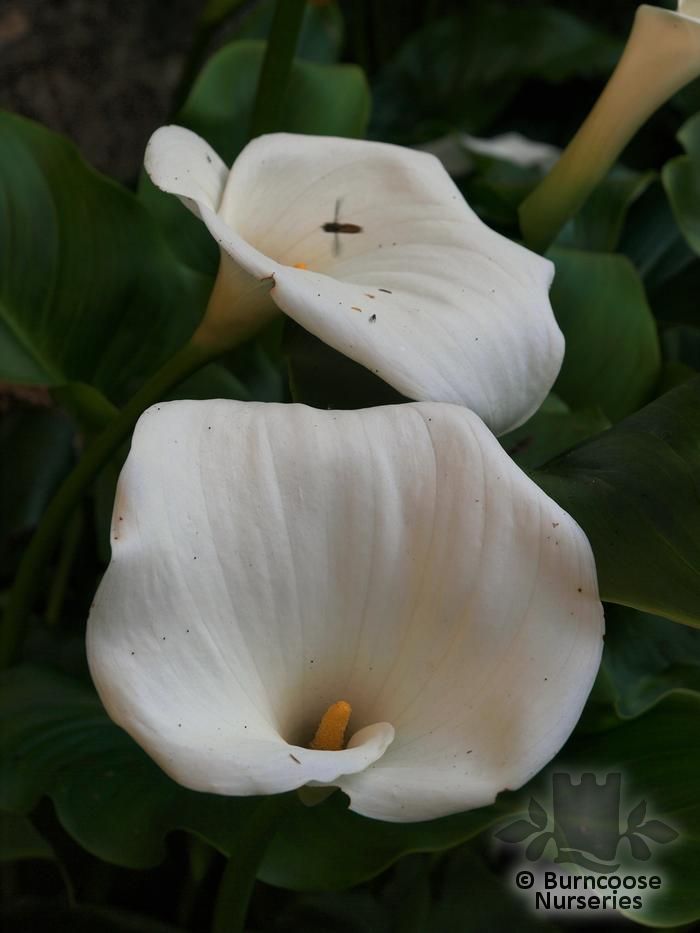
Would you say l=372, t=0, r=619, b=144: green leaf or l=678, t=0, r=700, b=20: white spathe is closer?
l=678, t=0, r=700, b=20: white spathe

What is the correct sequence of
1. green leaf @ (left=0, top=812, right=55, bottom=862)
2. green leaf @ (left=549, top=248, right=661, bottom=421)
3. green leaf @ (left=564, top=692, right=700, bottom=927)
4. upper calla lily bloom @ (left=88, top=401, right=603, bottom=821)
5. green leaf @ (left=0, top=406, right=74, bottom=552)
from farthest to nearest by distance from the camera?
green leaf @ (left=0, top=406, right=74, bottom=552) → green leaf @ (left=549, top=248, right=661, bottom=421) → green leaf @ (left=0, top=812, right=55, bottom=862) → green leaf @ (left=564, top=692, right=700, bottom=927) → upper calla lily bloom @ (left=88, top=401, right=603, bottom=821)

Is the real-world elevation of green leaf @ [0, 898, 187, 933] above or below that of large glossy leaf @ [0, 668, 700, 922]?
below

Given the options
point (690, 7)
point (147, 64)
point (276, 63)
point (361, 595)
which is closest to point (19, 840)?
point (361, 595)

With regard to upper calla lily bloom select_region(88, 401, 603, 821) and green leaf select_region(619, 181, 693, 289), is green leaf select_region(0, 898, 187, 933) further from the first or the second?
green leaf select_region(619, 181, 693, 289)

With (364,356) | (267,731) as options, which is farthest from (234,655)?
(364,356)

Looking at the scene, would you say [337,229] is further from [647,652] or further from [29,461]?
[29,461]

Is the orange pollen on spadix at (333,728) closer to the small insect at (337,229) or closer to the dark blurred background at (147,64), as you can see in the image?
the small insect at (337,229)

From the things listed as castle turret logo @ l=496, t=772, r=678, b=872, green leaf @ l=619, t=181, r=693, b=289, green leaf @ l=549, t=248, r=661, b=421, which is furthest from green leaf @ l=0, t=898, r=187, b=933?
green leaf @ l=619, t=181, r=693, b=289
